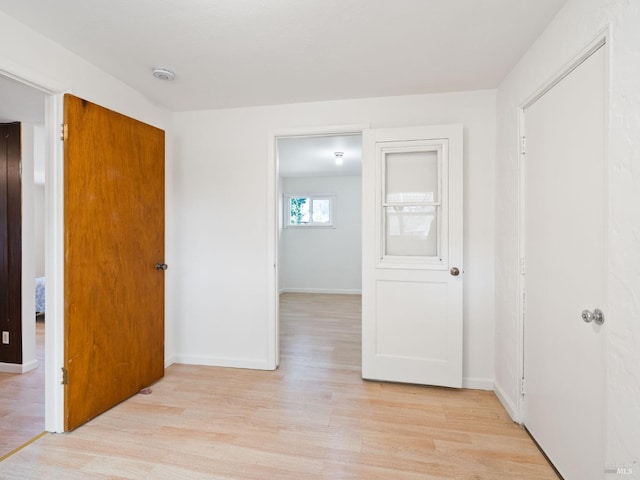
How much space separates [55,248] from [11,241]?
1.49 meters

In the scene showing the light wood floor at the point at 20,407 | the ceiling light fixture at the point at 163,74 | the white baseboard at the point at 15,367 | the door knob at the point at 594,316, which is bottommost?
the light wood floor at the point at 20,407

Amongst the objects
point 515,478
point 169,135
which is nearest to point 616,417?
point 515,478

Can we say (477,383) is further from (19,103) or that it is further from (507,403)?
(19,103)

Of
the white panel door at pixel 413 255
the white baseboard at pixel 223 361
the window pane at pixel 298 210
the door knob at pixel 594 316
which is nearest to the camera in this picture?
the door knob at pixel 594 316

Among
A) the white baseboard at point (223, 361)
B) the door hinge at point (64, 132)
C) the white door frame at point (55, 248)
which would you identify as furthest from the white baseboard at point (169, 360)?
the door hinge at point (64, 132)

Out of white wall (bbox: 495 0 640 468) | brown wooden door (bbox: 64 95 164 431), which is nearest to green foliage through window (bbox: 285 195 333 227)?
brown wooden door (bbox: 64 95 164 431)

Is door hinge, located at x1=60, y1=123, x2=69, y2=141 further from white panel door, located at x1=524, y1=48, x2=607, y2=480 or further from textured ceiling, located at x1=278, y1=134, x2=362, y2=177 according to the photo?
white panel door, located at x1=524, y1=48, x2=607, y2=480

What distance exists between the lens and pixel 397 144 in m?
2.61

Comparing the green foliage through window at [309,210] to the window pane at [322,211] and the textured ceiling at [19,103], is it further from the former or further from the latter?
the textured ceiling at [19,103]

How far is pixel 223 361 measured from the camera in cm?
303

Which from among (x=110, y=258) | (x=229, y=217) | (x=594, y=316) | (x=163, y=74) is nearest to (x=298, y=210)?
(x=229, y=217)

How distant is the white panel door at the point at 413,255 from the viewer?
2523mm

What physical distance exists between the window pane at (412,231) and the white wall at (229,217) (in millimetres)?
744

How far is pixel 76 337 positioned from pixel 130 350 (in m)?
0.47
